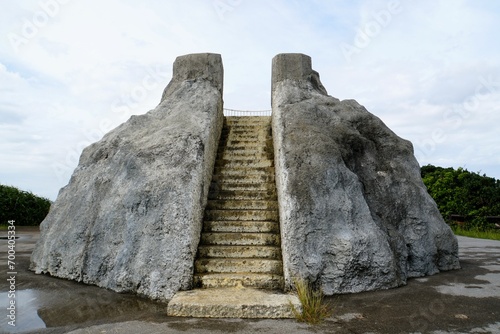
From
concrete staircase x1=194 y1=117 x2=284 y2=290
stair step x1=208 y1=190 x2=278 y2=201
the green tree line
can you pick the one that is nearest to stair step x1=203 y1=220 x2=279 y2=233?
concrete staircase x1=194 y1=117 x2=284 y2=290

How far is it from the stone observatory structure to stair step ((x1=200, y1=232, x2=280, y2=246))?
15 mm

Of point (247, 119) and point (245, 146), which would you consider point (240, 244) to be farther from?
point (247, 119)

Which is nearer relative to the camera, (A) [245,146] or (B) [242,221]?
(B) [242,221]

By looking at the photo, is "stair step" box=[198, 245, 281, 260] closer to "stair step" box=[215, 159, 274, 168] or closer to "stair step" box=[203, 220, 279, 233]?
"stair step" box=[203, 220, 279, 233]

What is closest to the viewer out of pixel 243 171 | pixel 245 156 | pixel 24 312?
pixel 24 312

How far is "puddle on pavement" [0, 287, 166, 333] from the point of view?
171 inches

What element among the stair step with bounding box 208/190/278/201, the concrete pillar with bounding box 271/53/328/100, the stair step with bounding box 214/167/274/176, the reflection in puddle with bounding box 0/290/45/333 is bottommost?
the reflection in puddle with bounding box 0/290/45/333

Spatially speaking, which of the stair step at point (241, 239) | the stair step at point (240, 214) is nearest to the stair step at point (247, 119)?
the stair step at point (240, 214)

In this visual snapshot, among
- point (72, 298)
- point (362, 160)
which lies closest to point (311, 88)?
point (362, 160)

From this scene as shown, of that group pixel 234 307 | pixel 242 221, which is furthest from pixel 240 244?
pixel 234 307

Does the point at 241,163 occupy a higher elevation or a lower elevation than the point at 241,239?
higher

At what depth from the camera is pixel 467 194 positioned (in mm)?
17344

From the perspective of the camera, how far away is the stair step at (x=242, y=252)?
5.68 m

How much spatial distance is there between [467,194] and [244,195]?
1412 cm
